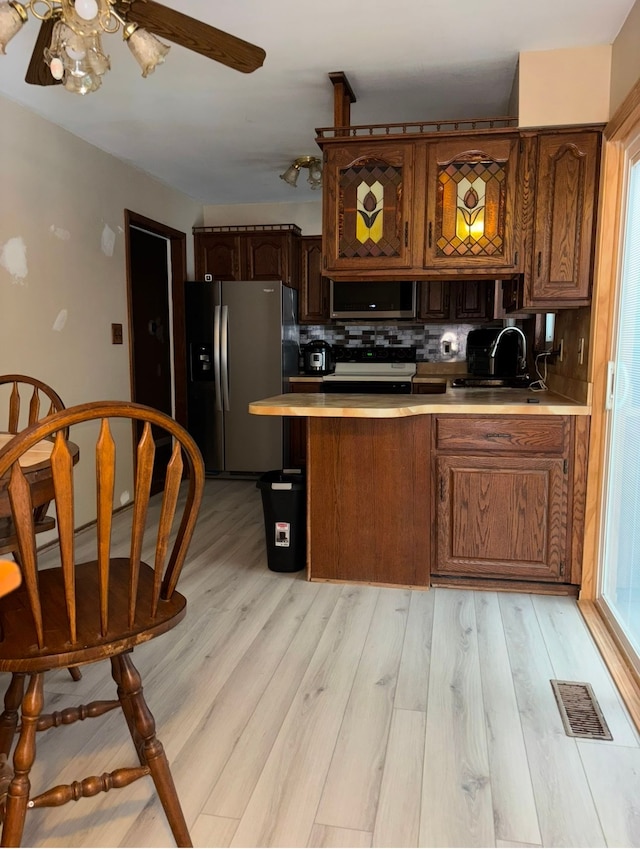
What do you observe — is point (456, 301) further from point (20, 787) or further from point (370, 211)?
point (20, 787)

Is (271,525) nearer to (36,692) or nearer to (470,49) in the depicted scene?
(36,692)

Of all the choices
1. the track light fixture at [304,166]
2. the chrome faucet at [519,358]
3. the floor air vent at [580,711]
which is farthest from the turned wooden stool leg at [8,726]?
the track light fixture at [304,166]

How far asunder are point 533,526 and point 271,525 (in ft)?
4.08

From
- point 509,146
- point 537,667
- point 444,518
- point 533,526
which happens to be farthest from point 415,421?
point 509,146

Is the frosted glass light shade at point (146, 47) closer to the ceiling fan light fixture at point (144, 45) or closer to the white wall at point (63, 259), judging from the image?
the ceiling fan light fixture at point (144, 45)

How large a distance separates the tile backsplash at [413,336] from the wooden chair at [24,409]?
2.87m

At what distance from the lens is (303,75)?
2.86m

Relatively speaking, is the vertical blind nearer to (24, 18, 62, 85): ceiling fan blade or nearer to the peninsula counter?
the peninsula counter

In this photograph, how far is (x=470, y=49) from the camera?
8.61 feet

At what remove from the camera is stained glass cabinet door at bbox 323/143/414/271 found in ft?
9.57

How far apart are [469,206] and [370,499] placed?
144 centimetres

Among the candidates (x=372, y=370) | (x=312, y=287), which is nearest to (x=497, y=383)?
(x=372, y=370)

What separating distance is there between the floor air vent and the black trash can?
1379 mm

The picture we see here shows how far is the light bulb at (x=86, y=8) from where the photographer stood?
1444 mm
